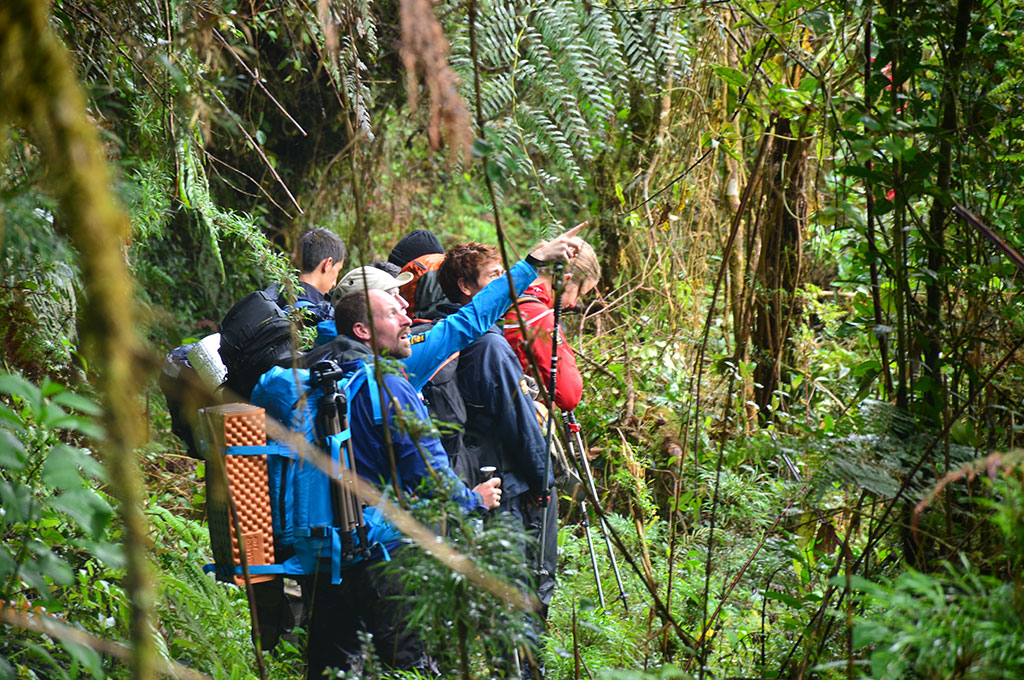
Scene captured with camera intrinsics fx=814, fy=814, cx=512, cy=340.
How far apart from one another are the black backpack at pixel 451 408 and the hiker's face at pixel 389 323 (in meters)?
0.30

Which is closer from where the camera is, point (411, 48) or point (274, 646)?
point (411, 48)

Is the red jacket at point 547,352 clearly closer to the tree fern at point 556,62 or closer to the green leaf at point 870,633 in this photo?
the tree fern at point 556,62

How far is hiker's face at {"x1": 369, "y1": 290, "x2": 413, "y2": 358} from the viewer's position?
318 centimetres

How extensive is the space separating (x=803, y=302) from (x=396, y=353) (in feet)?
10.1

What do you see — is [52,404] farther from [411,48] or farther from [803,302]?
[803,302]

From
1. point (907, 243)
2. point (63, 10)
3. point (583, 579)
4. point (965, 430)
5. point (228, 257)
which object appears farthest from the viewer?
point (228, 257)

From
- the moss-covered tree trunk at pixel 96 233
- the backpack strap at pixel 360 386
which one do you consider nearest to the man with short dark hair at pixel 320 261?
the backpack strap at pixel 360 386

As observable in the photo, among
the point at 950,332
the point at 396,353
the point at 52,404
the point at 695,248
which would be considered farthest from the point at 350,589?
the point at 695,248

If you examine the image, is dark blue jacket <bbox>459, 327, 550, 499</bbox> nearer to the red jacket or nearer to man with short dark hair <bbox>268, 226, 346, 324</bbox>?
the red jacket

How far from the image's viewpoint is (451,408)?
3.55 metres

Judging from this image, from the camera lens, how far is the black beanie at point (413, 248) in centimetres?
518

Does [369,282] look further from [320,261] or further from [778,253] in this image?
[778,253]

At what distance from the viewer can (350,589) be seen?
124 inches

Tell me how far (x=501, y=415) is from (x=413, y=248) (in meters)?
1.89
